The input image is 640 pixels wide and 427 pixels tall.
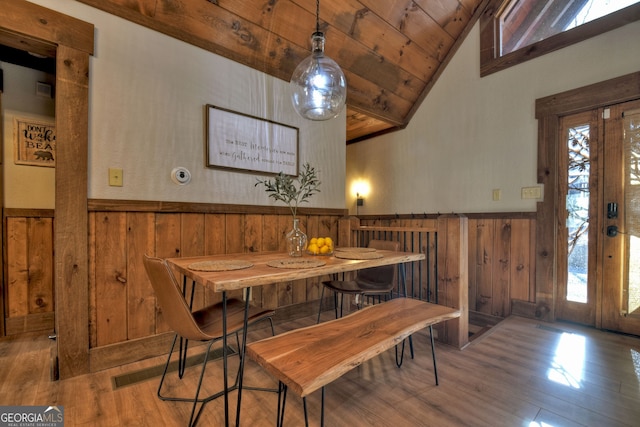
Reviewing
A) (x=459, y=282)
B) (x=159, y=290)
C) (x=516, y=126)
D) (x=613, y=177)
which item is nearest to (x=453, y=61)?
(x=516, y=126)

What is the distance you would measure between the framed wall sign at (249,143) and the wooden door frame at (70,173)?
2.56 feet

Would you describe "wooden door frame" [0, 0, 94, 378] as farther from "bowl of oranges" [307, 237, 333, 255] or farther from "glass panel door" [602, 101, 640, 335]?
"glass panel door" [602, 101, 640, 335]

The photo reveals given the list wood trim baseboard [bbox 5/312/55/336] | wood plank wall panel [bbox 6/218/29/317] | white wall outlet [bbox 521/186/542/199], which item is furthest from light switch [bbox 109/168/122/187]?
white wall outlet [bbox 521/186/542/199]

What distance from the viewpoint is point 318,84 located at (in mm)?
1764

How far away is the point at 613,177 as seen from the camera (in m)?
2.42

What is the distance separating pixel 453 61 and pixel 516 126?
110 centimetres

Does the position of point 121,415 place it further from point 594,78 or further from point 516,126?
point 594,78

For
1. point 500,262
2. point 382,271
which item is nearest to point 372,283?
point 382,271

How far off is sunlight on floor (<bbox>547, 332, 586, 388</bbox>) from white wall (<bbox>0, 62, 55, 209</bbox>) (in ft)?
13.4

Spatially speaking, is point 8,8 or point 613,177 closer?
point 8,8

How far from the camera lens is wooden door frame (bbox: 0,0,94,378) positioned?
1703mm

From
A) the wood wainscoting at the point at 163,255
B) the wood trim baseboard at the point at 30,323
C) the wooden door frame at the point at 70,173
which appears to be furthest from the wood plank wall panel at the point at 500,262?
the wood trim baseboard at the point at 30,323

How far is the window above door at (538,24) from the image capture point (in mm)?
2393

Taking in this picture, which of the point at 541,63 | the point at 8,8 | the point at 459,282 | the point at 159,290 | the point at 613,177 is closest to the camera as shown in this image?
the point at 159,290
